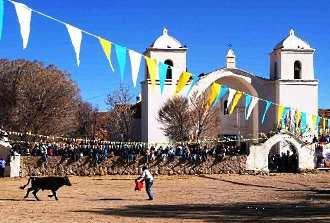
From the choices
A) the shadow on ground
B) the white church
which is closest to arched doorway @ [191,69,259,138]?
the white church

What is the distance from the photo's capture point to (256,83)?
202 feet

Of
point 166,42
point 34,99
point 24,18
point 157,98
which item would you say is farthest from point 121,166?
point 24,18

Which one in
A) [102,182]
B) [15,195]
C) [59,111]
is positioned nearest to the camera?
[15,195]

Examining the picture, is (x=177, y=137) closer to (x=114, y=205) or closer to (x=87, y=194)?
(x=87, y=194)

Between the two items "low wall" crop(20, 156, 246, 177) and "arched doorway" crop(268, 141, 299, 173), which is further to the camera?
"arched doorway" crop(268, 141, 299, 173)

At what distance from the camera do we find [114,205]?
23000 millimetres

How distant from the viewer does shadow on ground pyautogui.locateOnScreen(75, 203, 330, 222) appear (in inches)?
705

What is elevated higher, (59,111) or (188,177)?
(59,111)

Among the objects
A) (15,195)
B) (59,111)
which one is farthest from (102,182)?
(59,111)

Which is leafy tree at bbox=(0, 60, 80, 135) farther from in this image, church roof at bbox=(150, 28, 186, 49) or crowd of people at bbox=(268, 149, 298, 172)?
crowd of people at bbox=(268, 149, 298, 172)

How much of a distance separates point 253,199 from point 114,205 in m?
5.70

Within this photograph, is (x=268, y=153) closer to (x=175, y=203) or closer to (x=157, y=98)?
(x=157, y=98)

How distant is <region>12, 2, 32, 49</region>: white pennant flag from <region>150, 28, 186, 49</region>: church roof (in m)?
42.0

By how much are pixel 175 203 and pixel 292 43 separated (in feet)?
132
